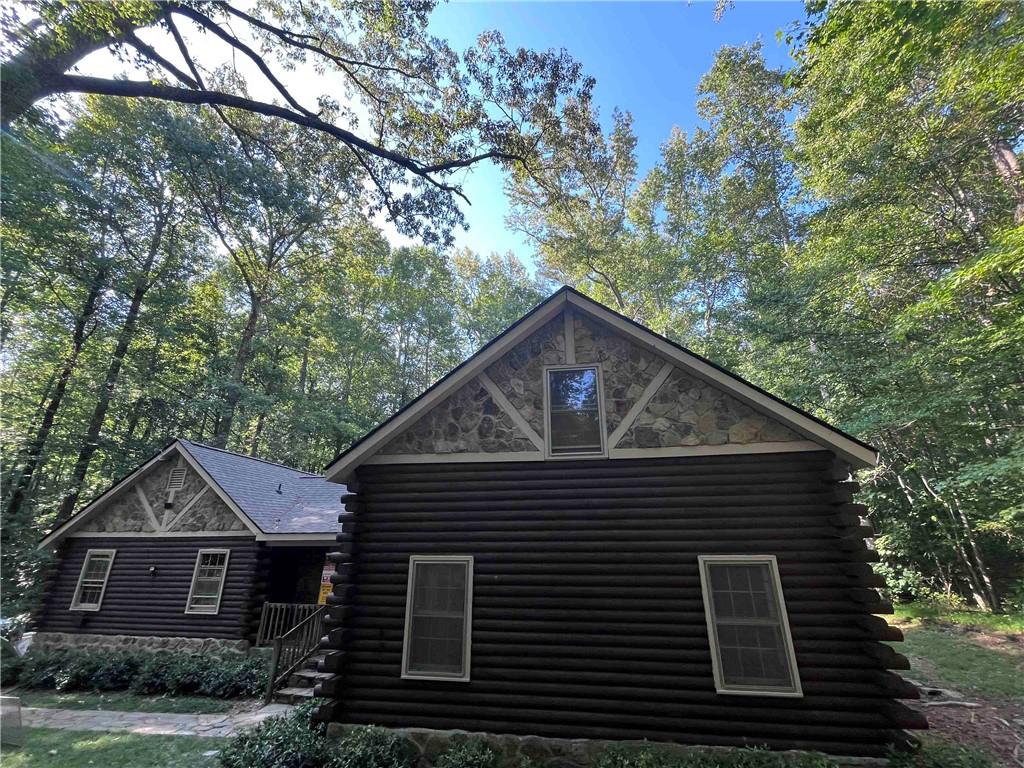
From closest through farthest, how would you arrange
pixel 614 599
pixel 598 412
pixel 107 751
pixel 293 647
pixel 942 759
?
pixel 942 759, pixel 614 599, pixel 107 751, pixel 598 412, pixel 293 647

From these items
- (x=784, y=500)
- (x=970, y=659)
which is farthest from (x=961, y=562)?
(x=784, y=500)

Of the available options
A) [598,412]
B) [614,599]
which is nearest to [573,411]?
[598,412]

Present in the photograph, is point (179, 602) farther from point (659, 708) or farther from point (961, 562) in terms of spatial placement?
point (961, 562)

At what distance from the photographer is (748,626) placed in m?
5.72

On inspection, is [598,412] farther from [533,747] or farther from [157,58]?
[157,58]

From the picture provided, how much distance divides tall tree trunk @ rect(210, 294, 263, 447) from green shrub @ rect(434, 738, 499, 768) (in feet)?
73.3

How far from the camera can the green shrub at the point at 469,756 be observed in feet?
17.5

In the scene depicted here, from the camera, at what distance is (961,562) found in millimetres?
13789

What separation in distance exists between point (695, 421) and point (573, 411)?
191 cm

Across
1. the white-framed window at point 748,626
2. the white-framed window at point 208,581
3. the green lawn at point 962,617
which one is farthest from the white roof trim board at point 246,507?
the green lawn at point 962,617

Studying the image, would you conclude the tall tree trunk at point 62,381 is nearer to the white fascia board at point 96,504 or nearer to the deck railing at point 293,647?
the white fascia board at point 96,504

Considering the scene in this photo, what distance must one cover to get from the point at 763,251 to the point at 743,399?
14798 millimetres

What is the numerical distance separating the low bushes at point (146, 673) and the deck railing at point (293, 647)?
501 mm

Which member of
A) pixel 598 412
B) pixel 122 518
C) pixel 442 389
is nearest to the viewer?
pixel 598 412
